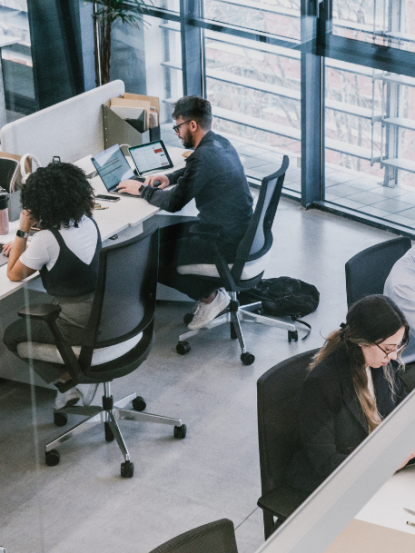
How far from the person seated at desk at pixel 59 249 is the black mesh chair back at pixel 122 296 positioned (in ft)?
0.15

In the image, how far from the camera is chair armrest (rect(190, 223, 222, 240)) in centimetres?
302

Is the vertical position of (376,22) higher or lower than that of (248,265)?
higher

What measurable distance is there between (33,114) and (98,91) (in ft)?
0.85

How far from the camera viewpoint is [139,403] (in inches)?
100.0

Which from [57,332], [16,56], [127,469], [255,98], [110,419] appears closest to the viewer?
[16,56]

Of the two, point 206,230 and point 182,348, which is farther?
point 206,230

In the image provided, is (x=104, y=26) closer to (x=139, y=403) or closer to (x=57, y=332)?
(x=57, y=332)

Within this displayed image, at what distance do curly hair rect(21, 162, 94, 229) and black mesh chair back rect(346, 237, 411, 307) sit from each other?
981 millimetres

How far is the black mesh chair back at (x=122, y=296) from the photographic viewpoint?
226 cm

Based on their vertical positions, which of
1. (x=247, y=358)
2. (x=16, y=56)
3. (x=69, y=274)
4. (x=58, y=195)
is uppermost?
(x=16, y=56)

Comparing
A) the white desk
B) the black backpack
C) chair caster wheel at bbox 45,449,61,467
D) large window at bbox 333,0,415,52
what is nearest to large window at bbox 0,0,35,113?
chair caster wheel at bbox 45,449,61,467

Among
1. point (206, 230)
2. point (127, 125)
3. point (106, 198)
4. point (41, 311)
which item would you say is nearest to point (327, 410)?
point (41, 311)

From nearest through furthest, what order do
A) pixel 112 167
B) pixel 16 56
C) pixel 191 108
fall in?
pixel 16 56 → pixel 191 108 → pixel 112 167

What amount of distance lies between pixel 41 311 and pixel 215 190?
1.39 meters
